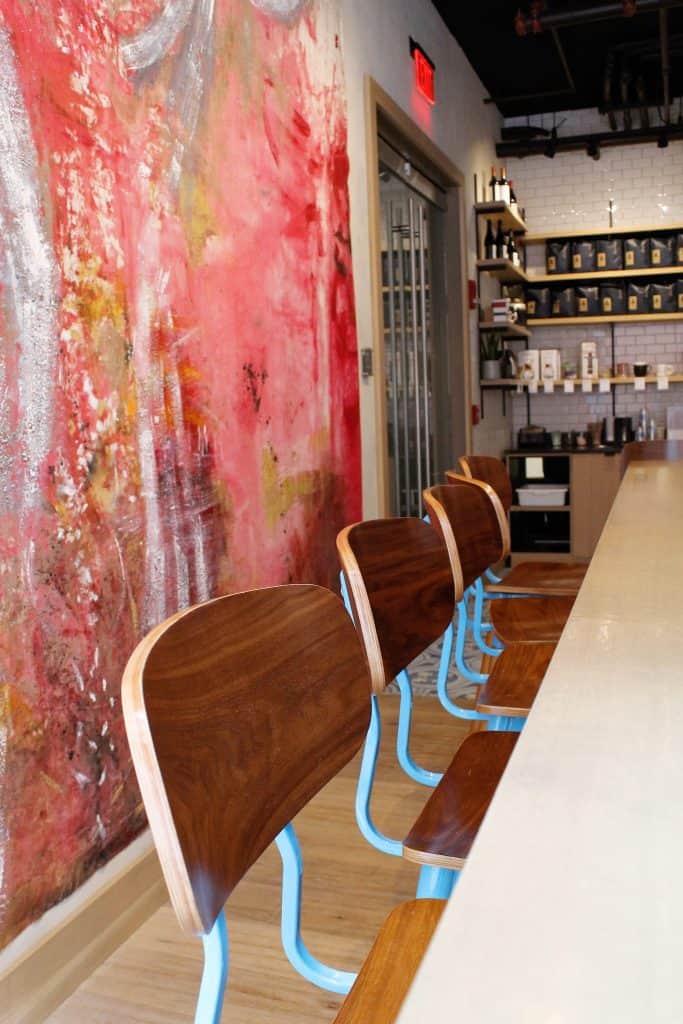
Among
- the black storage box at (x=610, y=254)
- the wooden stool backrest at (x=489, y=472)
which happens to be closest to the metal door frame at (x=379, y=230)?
the wooden stool backrest at (x=489, y=472)

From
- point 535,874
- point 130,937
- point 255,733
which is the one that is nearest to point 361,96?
point 130,937

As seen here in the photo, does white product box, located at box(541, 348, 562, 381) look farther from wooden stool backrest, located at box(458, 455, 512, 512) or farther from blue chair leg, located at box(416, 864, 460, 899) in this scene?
blue chair leg, located at box(416, 864, 460, 899)

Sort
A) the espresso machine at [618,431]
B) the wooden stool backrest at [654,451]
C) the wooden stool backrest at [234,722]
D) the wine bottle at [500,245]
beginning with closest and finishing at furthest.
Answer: the wooden stool backrest at [234,722]
the wooden stool backrest at [654,451]
the wine bottle at [500,245]
the espresso machine at [618,431]

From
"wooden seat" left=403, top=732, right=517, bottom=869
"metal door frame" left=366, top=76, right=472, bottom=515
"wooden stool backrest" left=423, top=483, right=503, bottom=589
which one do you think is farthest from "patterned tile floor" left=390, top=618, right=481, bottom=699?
"wooden seat" left=403, top=732, right=517, bottom=869

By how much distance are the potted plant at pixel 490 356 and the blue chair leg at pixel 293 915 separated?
18.9ft

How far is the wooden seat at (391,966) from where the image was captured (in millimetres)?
985

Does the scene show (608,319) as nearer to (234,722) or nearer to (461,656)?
(461,656)

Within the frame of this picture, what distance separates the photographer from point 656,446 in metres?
4.81

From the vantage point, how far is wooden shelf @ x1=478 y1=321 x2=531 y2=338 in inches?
257

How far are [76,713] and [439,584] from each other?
2.67ft

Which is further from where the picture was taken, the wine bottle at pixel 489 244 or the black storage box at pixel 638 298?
the black storage box at pixel 638 298

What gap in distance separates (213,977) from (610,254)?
23.6 feet

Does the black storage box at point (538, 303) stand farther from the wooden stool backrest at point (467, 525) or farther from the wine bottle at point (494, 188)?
the wooden stool backrest at point (467, 525)

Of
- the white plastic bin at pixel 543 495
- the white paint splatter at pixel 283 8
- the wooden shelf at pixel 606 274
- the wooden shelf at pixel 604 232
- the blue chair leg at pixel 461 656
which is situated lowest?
the white plastic bin at pixel 543 495
